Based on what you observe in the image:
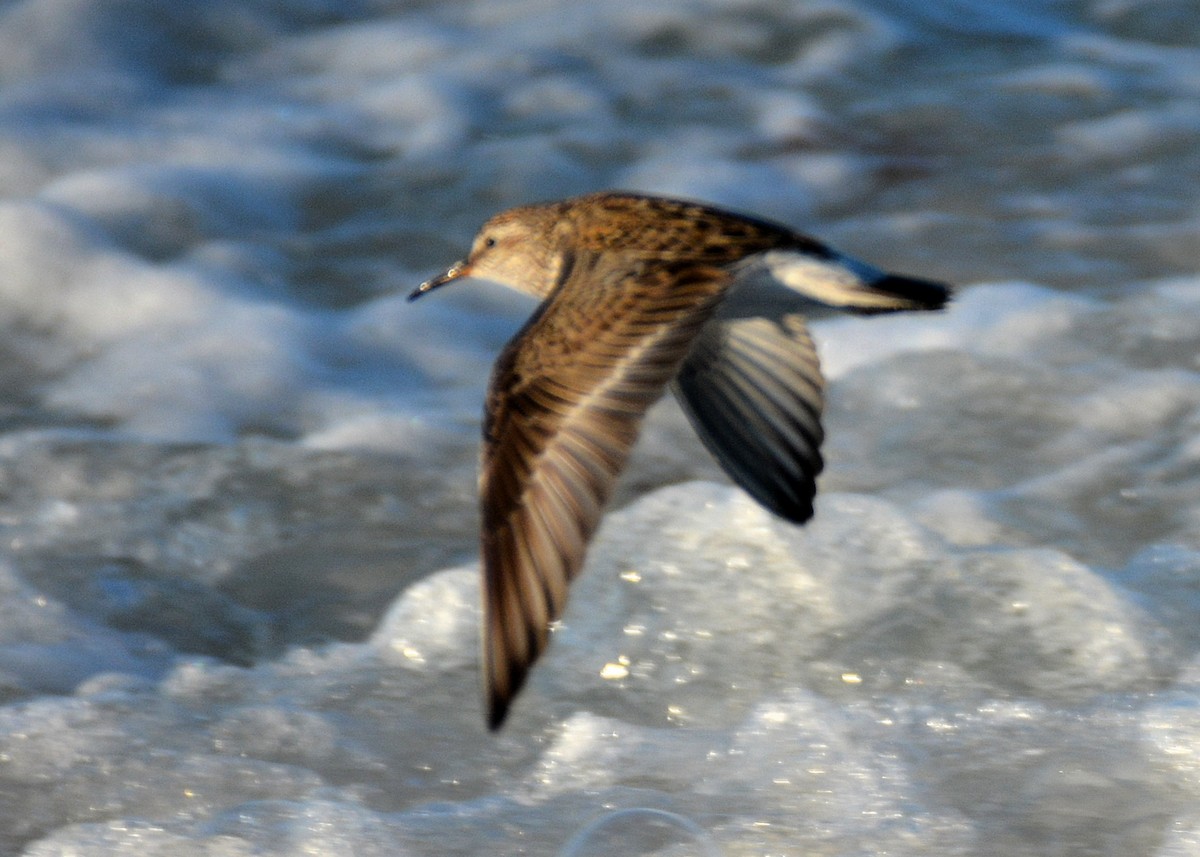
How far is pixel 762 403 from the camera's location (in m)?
3.20

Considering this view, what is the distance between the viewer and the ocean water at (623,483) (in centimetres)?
307

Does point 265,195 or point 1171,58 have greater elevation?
point 1171,58

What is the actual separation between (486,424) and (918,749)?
1171mm

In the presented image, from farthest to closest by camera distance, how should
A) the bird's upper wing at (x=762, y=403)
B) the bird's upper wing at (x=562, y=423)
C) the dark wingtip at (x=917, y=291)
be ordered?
the bird's upper wing at (x=762, y=403) → the dark wingtip at (x=917, y=291) → the bird's upper wing at (x=562, y=423)

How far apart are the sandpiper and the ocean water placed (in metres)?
0.62

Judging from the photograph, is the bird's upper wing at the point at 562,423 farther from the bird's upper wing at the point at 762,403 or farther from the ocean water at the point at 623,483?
the ocean water at the point at 623,483

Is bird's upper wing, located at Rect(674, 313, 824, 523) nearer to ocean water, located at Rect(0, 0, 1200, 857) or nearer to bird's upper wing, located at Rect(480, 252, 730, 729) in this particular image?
bird's upper wing, located at Rect(480, 252, 730, 729)

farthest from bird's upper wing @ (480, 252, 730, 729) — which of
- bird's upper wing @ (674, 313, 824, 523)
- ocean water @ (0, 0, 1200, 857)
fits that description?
ocean water @ (0, 0, 1200, 857)

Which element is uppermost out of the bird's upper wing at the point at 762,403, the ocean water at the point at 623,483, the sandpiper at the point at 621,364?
the sandpiper at the point at 621,364

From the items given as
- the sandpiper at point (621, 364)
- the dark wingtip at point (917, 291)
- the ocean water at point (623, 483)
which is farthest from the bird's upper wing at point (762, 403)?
the ocean water at point (623, 483)

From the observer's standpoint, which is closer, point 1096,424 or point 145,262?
point 1096,424

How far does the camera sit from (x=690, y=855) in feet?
9.33

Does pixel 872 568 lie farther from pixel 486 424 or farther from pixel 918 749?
pixel 486 424

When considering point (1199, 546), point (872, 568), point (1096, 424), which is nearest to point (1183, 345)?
point (1096, 424)
